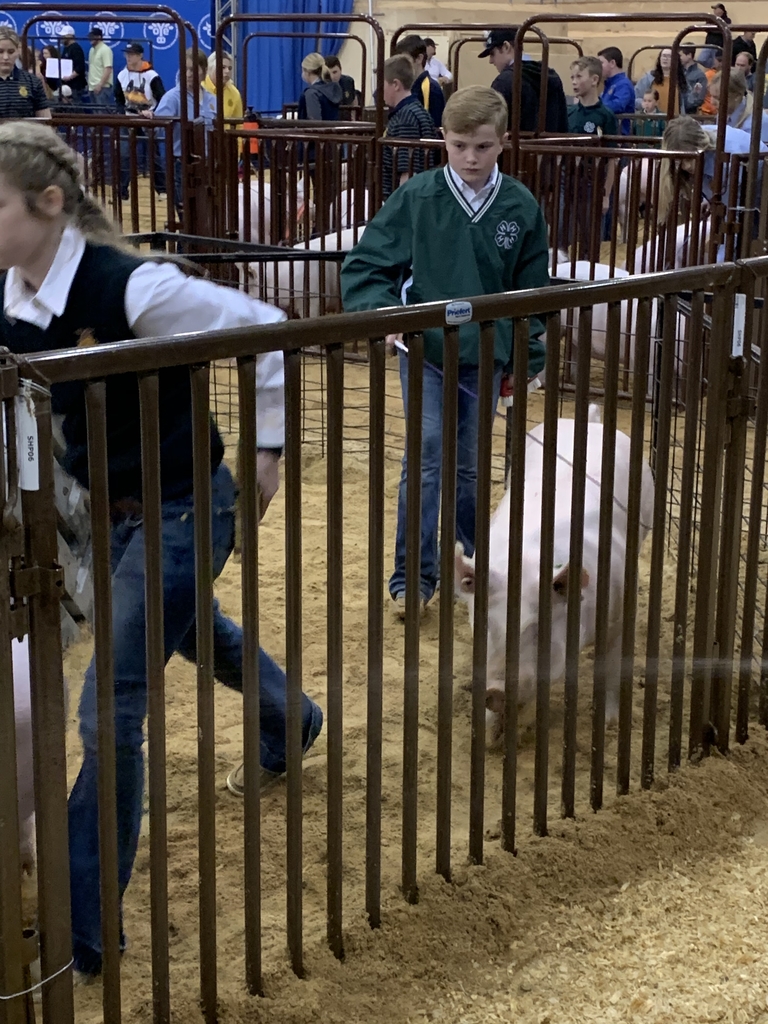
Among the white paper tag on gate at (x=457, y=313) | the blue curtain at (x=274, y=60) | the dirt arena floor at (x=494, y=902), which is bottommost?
the dirt arena floor at (x=494, y=902)

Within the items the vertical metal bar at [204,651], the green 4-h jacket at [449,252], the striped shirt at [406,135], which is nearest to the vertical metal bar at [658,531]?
the green 4-h jacket at [449,252]

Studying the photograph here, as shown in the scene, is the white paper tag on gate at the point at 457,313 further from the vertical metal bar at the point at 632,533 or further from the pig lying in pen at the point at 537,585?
the pig lying in pen at the point at 537,585

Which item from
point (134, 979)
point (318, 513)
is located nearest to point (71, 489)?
point (134, 979)

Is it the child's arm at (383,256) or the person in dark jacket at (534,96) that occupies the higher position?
the person in dark jacket at (534,96)

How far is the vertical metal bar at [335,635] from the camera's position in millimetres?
2406

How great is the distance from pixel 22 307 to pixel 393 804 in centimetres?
163

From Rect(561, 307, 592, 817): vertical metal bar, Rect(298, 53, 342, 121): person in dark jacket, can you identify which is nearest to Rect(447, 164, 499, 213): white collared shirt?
Rect(561, 307, 592, 817): vertical metal bar

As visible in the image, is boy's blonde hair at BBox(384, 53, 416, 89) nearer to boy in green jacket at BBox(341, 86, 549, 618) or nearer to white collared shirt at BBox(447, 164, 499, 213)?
boy in green jacket at BBox(341, 86, 549, 618)

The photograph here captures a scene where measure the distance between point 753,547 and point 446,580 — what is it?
1.16m

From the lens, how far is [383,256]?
4.43m

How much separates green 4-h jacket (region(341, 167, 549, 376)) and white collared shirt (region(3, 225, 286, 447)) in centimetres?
185

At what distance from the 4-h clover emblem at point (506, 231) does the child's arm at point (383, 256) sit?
1.02ft

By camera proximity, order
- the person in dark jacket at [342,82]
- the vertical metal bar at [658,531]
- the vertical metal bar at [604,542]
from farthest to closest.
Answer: the person in dark jacket at [342,82] < the vertical metal bar at [658,531] < the vertical metal bar at [604,542]

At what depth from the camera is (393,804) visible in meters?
3.36
